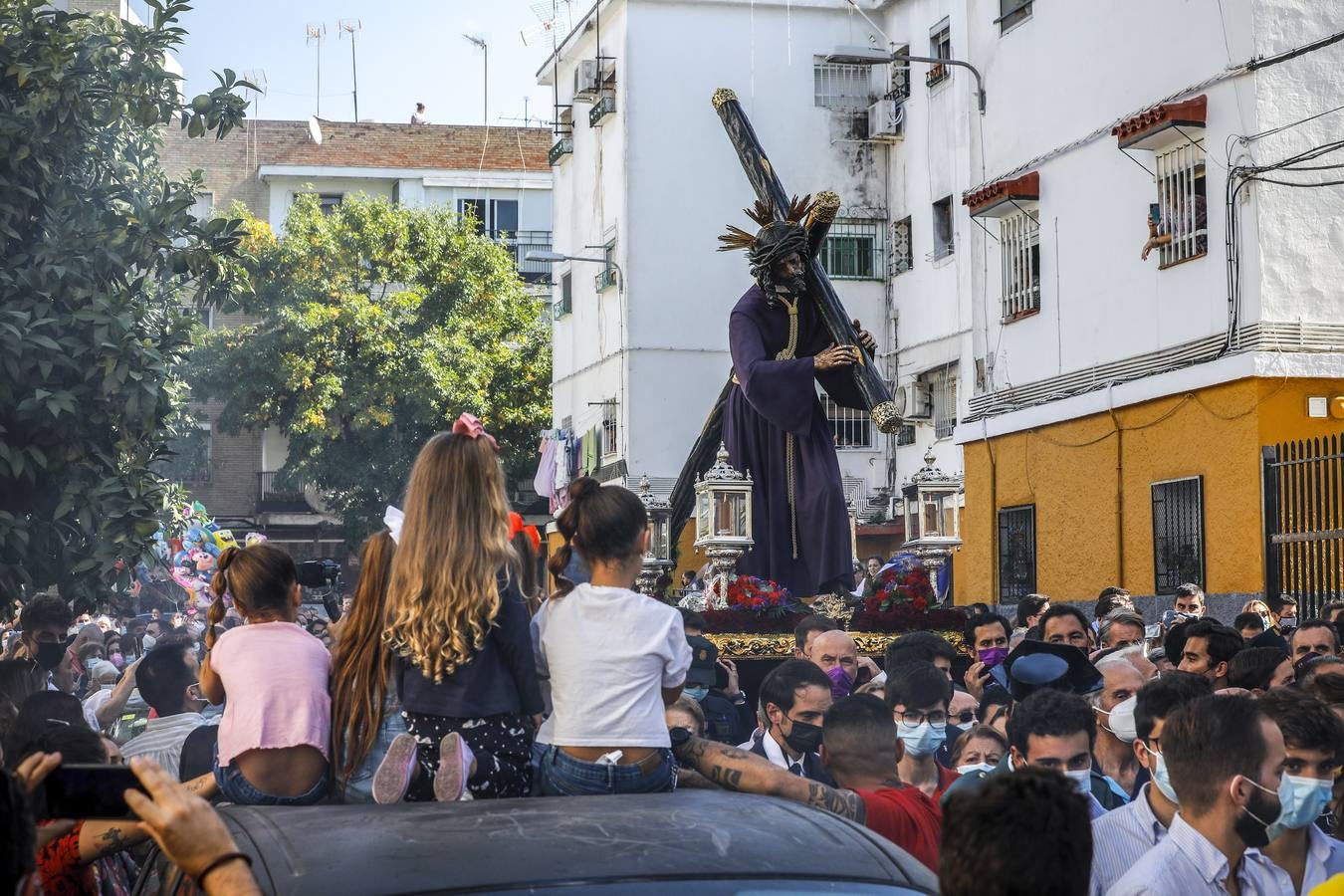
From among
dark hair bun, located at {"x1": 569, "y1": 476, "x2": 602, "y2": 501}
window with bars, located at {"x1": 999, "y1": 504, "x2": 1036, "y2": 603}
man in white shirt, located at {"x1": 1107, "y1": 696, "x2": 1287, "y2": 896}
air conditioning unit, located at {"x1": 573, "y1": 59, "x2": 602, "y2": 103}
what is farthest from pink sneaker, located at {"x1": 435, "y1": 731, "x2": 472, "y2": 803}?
air conditioning unit, located at {"x1": 573, "y1": 59, "x2": 602, "y2": 103}

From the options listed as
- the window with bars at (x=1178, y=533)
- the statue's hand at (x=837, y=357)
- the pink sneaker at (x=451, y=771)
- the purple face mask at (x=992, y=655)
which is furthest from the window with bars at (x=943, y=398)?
the pink sneaker at (x=451, y=771)

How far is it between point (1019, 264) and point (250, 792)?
1776cm

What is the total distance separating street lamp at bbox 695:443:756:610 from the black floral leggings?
724cm

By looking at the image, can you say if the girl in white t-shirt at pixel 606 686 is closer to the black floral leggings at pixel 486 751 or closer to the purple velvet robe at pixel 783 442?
the black floral leggings at pixel 486 751

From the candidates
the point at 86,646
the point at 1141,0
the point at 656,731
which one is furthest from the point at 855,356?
the point at 1141,0

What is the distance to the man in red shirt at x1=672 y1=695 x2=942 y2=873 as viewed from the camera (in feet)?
14.8

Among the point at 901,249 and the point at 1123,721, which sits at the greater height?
the point at 901,249

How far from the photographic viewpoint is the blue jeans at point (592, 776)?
454 cm

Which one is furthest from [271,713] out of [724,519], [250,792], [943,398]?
[943,398]

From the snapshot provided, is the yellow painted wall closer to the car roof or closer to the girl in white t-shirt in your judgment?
the girl in white t-shirt

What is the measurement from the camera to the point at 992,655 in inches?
384

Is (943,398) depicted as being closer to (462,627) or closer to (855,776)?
(855,776)

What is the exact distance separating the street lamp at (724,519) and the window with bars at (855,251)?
19046 mm

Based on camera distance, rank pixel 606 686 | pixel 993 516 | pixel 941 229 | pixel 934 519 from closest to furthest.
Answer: pixel 606 686
pixel 934 519
pixel 993 516
pixel 941 229
